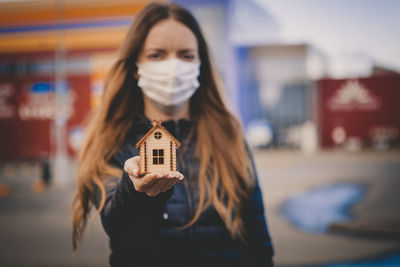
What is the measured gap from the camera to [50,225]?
6.77 meters

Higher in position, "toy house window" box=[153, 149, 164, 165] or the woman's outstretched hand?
"toy house window" box=[153, 149, 164, 165]

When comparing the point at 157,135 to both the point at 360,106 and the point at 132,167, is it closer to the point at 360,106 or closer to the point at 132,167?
the point at 132,167

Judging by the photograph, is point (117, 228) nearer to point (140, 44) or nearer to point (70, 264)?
point (140, 44)

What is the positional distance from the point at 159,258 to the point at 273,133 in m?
24.7

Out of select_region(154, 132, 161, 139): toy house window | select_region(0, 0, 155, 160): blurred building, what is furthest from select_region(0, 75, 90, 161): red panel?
select_region(154, 132, 161, 139): toy house window

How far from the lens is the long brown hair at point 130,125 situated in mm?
1661

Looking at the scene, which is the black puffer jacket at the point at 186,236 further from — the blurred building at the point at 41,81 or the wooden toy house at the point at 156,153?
the blurred building at the point at 41,81

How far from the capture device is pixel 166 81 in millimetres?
1635

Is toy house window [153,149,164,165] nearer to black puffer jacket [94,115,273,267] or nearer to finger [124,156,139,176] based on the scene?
finger [124,156,139,176]

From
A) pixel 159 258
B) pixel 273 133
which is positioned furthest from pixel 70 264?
pixel 273 133

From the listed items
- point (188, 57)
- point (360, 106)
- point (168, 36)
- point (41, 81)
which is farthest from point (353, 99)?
point (168, 36)

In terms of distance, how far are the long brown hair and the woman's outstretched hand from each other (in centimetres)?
55

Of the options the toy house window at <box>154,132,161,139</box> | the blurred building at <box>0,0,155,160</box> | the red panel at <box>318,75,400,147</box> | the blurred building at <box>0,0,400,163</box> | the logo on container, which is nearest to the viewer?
the toy house window at <box>154,132,161,139</box>

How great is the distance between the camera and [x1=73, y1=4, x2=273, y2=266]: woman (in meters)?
1.65
